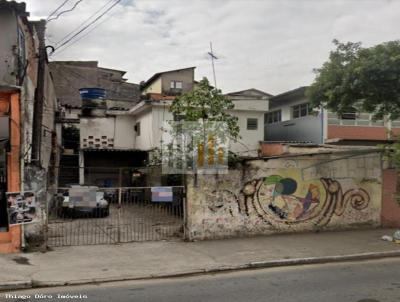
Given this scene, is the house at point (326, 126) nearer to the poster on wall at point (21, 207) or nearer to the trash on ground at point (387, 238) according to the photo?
the trash on ground at point (387, 238)

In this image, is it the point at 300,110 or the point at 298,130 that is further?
the point at 300,110

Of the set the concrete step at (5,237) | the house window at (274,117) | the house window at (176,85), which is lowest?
the concrete step at (5,237)

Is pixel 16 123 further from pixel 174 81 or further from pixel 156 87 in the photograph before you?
pixel 156 87

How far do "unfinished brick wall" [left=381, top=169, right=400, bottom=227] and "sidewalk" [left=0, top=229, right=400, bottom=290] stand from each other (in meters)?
1.71

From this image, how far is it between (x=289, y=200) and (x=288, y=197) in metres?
0.10

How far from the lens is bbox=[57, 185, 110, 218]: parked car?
1198 cm

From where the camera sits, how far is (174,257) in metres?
10.4

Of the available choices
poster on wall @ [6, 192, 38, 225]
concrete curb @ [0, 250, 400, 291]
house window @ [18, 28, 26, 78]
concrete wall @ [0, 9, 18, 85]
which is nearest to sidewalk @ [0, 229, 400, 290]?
concrete curb @ [0, 250, 400, 291]

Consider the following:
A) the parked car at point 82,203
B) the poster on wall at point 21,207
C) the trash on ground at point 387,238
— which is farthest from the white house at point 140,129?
the poster on wall at point 21,207

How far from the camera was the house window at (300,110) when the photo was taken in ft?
92.1

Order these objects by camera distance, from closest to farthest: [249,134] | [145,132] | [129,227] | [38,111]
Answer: [38,111] → [129,227] → [145,132] → [249,134]

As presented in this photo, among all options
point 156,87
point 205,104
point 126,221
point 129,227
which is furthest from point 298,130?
point 129,227

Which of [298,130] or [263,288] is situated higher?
[298,130]

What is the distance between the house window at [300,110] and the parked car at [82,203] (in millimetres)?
16653
